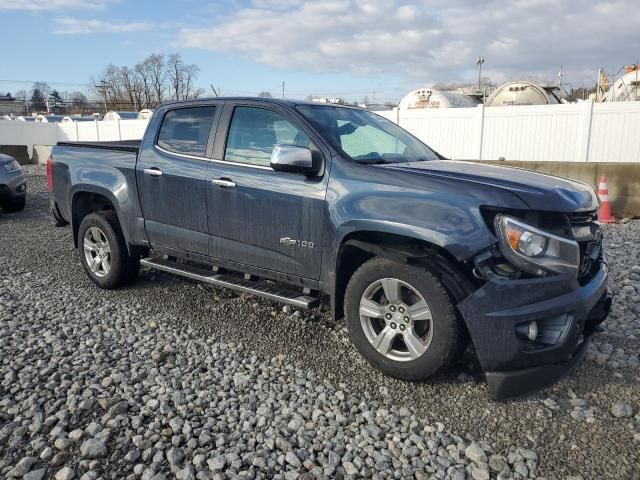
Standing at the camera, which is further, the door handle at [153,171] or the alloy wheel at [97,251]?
the alloy wheel at [97,251]

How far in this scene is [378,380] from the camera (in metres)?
3.48

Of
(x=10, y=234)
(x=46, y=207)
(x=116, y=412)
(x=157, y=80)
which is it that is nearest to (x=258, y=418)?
(x=116, y=412)

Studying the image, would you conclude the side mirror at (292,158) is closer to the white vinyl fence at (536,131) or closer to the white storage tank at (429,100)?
the white vinyl fence at (536,131)

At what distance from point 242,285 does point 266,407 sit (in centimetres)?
129

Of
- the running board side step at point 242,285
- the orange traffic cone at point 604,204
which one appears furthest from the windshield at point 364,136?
the orange traffic cone at point 604,204

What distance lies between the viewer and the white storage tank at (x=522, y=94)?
75.0 ft

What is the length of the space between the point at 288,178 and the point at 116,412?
1911 millimetres

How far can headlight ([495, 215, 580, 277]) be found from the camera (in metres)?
2.93

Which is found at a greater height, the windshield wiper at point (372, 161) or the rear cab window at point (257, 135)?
the rear cab window at point (257, 135)

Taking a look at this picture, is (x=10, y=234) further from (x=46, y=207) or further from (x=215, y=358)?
(x=215, y=358)

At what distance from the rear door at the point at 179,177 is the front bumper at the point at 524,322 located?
2429mm

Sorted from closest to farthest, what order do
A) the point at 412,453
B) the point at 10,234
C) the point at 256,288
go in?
the point at 412,453 < the point at 256,288 < the point at 10,234

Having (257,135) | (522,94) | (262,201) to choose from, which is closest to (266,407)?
(262,201)

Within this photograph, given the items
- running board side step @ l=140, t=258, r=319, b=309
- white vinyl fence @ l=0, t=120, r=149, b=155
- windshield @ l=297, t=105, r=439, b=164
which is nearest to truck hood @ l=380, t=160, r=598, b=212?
windshield @ l=297, t=105, r=439, b=164
